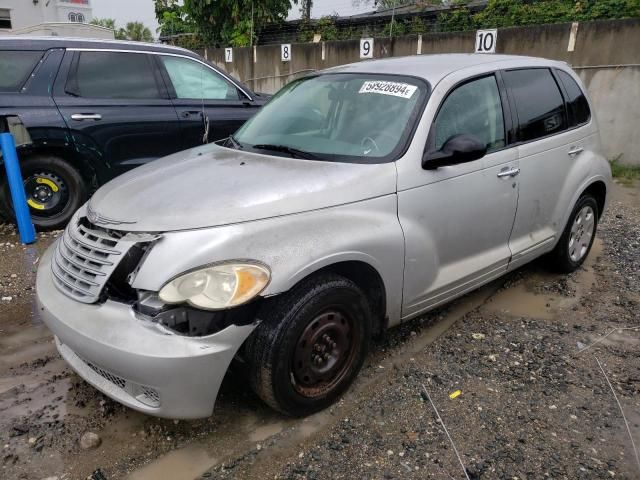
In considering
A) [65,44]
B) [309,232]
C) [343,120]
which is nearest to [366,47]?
[65,44]

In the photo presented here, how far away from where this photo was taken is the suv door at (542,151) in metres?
3.63

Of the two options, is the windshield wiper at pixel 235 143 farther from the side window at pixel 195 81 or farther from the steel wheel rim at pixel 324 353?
the side window at pixel 195 81

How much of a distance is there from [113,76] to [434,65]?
3.74 m

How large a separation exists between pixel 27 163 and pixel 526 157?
4567 millimetres

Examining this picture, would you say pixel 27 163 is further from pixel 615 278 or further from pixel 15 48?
pixel 615 278

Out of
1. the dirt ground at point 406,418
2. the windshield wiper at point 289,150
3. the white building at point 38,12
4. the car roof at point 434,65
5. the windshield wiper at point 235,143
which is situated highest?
the white building at point 38,12

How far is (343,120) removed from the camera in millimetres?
3209

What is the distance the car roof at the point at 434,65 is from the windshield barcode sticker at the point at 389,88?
0.12 metres

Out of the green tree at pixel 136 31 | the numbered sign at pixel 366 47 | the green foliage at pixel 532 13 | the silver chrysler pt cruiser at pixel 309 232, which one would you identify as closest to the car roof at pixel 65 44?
the silver chrysler pt cruiser at pixel 309 232

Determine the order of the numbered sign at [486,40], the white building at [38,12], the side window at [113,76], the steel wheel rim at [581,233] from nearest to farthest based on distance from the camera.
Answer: the steel wheel rim at [581,233] → the side window at [113,76] → the numbered sign at [486,40] → the white building at [38,12]

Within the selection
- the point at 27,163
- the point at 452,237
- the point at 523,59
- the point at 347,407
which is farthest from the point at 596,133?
the point at 27,163

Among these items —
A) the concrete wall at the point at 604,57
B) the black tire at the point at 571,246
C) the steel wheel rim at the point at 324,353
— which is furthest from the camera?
the concrete wall at the point at 604,57

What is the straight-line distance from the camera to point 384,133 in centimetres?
300

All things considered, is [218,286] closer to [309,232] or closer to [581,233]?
[309,232]
